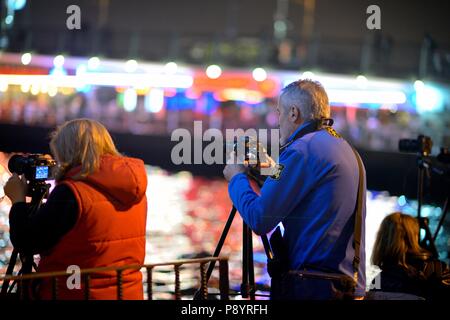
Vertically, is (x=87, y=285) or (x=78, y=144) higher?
(x=78, y=144)

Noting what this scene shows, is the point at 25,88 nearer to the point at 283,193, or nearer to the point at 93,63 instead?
the point at 93,63

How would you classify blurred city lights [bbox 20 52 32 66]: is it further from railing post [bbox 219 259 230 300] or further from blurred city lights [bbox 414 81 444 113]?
railing post [bbox 219 259 230 300]

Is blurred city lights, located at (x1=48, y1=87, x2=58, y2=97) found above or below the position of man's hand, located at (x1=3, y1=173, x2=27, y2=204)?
above

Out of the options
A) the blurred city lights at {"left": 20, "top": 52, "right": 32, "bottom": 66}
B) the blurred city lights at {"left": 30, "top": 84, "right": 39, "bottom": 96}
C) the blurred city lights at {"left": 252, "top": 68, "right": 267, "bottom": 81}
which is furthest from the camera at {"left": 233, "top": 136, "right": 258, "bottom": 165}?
the blurred city lights at {"left": 20, "top": 52, "right": 32, "bottom": 66}

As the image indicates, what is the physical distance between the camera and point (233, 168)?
3.53 m

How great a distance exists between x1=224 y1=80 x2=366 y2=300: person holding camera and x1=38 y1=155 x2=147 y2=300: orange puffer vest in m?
0.57

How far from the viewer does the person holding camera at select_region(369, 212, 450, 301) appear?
14.9ft

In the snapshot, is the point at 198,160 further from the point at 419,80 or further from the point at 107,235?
the point at 419,80

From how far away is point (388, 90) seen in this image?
2930 centimetres

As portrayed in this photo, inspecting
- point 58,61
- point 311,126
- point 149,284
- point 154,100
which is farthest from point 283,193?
point 154,100

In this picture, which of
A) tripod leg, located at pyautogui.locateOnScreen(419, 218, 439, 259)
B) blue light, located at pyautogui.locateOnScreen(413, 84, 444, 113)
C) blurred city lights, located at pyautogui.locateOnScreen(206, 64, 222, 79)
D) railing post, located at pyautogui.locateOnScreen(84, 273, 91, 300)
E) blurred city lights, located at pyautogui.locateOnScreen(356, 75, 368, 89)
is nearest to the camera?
railing post, located at pyautogui.locateOnScreen(84, 273, 91, 300)

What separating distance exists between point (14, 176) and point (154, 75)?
94.1 feet

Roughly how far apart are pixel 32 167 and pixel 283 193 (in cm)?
154
